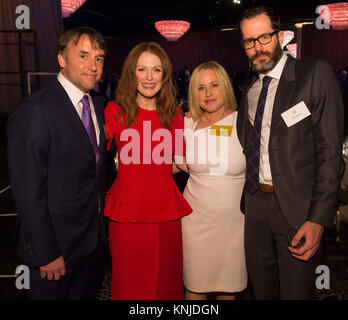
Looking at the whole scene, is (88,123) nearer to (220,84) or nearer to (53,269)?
(53,269)

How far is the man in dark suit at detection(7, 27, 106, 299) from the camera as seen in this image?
1330 millimetres

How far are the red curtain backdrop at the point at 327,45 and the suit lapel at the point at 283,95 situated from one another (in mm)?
12916

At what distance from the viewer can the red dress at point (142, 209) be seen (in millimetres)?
1883

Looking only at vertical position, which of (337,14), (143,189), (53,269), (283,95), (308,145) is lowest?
(53,269)

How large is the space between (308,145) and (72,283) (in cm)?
133

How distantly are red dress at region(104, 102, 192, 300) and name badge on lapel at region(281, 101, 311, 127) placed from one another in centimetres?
70

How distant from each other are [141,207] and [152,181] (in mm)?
157

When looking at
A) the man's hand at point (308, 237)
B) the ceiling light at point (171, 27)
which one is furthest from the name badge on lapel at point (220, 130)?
the ceiling light at point (171, 27)

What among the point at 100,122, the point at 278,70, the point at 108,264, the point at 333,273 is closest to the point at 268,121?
the point at 278,70

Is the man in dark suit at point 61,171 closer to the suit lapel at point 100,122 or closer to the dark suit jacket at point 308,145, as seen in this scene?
the suit lapel at point 100,122

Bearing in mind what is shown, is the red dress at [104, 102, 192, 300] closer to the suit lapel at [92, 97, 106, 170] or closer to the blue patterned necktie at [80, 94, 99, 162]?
the suit lapel at [92, 97, 106, 170]

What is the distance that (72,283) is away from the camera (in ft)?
5.51

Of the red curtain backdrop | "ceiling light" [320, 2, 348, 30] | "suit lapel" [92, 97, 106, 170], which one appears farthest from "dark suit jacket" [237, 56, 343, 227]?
the red curtain backdrop

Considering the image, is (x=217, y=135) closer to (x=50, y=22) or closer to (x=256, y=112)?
(x=256, y=112)
